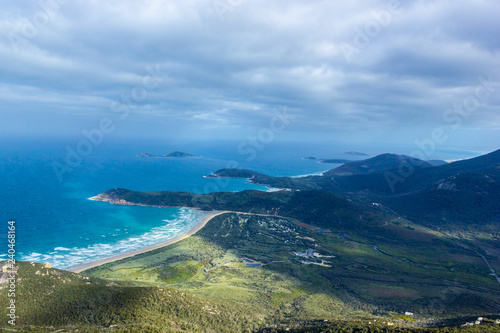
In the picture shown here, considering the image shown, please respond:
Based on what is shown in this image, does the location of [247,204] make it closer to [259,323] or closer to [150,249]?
[150,249]

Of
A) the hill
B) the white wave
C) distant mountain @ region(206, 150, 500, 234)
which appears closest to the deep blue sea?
the white wave

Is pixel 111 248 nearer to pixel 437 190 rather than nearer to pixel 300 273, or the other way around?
pixel 300 273

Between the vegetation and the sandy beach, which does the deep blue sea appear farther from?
the vegetation

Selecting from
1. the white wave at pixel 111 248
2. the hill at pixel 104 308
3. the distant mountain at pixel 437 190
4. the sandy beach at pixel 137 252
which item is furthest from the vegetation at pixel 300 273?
the white wave at pixel 111 248

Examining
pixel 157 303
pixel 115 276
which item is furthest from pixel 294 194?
pixel 157 303

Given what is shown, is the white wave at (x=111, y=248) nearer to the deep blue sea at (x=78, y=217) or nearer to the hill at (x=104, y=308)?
the deep blue sea at (x=78, y=217)

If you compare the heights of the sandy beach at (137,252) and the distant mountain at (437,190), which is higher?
the distant mountain at (437,190)

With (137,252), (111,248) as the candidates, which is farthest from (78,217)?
(137,252)

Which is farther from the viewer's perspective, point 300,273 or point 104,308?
point 300,273

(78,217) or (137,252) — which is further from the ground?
(78,217)
